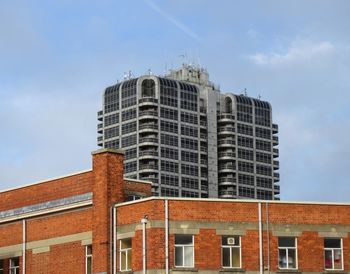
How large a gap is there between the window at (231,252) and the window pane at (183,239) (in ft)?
6.65

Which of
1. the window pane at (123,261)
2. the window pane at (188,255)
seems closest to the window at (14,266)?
the window pane at (123,261)

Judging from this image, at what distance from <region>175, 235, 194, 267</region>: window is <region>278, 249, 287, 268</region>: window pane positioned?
537cm

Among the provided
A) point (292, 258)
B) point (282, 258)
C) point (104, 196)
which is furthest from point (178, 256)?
point (292, 258)

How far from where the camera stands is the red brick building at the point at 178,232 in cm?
5847

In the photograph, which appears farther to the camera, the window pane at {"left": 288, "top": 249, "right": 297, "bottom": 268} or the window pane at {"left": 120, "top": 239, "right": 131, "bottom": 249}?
the window pane at {"left": 288, "top": 249, "right": 297, "bottom": 268}

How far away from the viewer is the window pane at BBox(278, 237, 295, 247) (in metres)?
60.4

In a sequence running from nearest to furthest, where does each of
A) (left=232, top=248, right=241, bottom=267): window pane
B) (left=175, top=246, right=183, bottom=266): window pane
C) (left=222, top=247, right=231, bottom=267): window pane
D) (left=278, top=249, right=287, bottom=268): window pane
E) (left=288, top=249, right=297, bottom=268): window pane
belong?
(left=175, top=246, right=183, bottom=266): window pane → (left=222, top=247, right=231, bottom=267): window pane → (left=232, top=248, right=241, bottom=267): window pane → (left=278, top=249, right=287, bottom=268): window pane → (left=288, top=249, right=297, bottom=268): window pane

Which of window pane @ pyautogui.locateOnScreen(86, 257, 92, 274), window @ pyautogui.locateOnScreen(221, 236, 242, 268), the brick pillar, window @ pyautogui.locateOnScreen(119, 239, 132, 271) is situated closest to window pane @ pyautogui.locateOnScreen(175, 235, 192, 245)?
window @ pyautogui.locateOnScreen(221, 236, 242, 268)

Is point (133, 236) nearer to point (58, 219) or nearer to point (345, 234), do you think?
point (58, 219)

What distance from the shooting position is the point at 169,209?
58625mm

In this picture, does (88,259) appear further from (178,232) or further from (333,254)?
(333,254)

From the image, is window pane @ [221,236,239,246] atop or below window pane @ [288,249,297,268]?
atop

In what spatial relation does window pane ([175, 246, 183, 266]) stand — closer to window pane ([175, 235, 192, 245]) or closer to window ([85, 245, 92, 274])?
window pane ([175, 235, 192, 245])

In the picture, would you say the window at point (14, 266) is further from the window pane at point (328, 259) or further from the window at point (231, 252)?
the window pane at point (328, 259)
